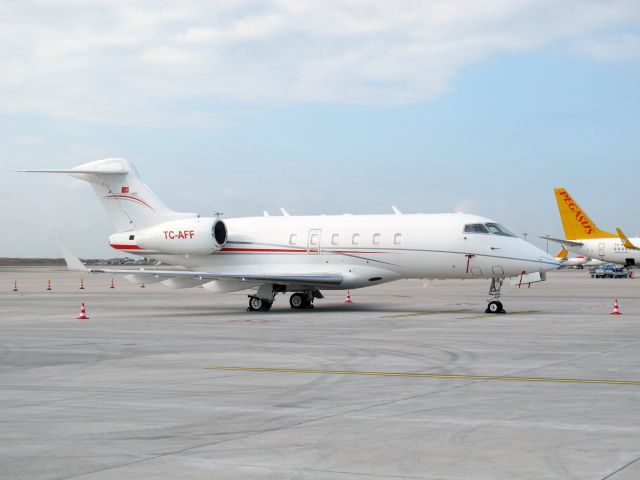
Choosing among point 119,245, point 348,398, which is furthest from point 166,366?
point 119,245

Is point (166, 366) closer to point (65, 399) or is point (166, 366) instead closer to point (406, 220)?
point (65, 399)

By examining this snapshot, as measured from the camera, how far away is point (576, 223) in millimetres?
75500

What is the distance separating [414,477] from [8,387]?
23.1 feet

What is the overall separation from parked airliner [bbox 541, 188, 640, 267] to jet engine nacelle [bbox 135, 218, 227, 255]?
4846cm

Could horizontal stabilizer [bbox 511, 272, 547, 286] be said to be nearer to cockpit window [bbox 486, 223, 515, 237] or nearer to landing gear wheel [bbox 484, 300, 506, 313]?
landing gear wheel [bbox 484, 300, 506, 313]

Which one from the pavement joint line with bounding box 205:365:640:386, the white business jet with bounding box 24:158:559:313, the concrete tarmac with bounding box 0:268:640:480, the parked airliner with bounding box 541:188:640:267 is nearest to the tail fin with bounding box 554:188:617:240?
the parked airliner with bounding box 541:188:640:267

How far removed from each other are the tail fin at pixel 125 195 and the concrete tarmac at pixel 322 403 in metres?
11.6

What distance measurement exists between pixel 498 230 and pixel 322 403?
19.1 metres

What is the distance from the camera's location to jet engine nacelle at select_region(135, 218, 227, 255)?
31281 mm

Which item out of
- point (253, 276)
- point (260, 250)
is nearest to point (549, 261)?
point (253, 276)

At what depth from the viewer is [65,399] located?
10.8m

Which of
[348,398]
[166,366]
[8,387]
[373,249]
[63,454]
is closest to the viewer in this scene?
[63,454]

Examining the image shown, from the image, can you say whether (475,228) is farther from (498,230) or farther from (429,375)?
(429,375)

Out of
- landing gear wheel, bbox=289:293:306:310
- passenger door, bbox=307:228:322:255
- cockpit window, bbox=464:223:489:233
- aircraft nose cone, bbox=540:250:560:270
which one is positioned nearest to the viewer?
aircraft nose cone, bbox=540:250:560:270
